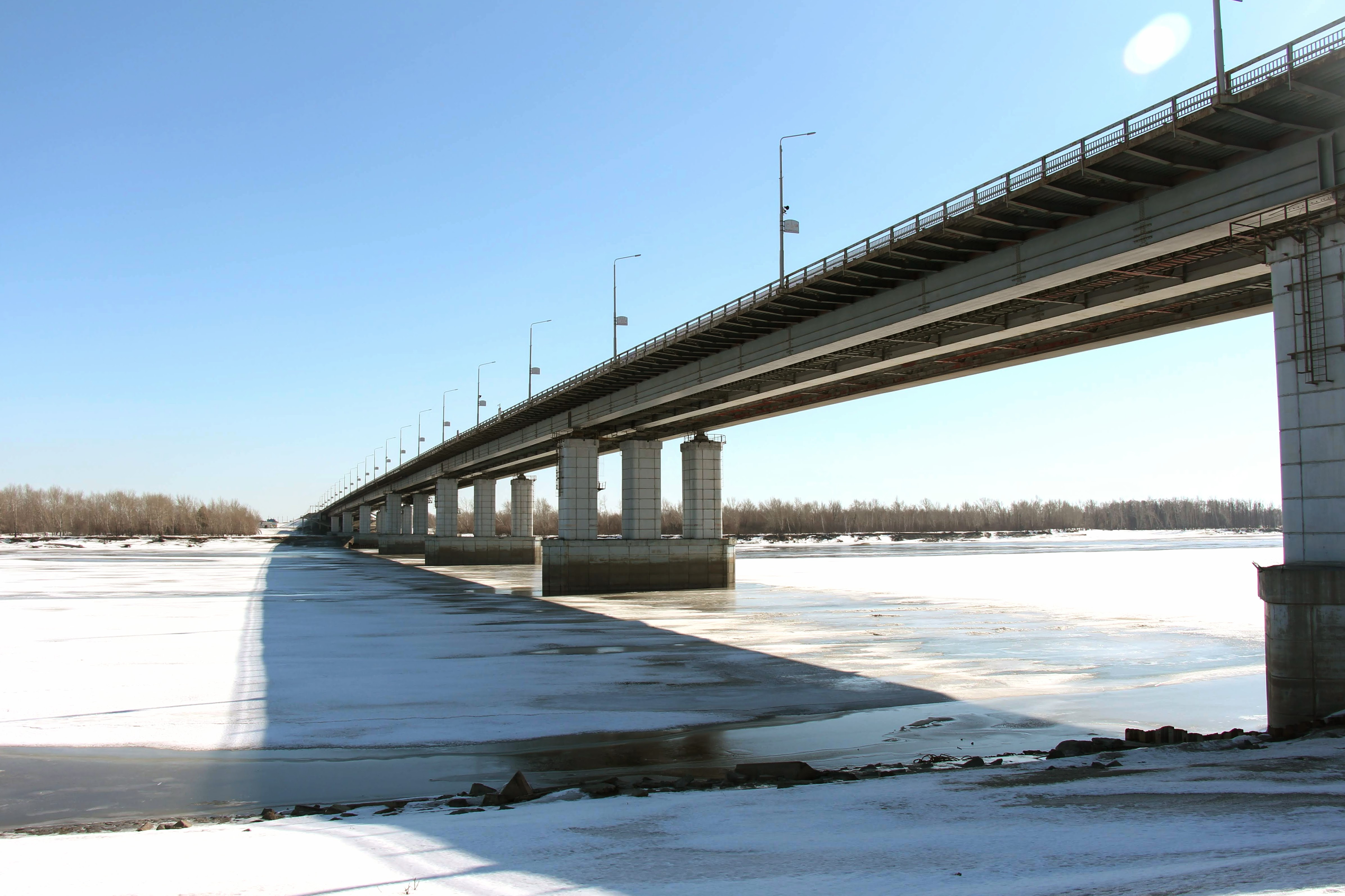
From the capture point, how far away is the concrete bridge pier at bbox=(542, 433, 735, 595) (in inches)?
1981

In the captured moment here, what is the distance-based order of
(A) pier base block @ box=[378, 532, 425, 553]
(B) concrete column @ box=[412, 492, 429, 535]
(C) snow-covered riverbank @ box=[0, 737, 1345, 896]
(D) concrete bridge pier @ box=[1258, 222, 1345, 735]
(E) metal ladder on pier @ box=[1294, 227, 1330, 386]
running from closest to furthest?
(C) snow-covered riverbank @ box=[0, 737, 1345, 896], (D) concrete bridge pier @ box=[1258, 222, 1345, 735], (E) metal ladder on pier @ box=[1294, 227, 1330, 386], (A) pier base block @ box=[378, 532, 425, 553], (B) concrete column @ box=[412, 492, 429, 535]

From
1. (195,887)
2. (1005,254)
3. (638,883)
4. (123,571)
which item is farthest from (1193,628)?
(123,571)

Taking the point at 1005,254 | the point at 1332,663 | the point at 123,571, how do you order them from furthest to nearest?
the point at 123,571 < the point at 1005,254 < the point at 1332,663

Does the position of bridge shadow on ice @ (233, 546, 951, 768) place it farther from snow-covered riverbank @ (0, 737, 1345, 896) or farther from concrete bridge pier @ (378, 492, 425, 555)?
concrete bridge pier @ (378, 492, 425, 555)

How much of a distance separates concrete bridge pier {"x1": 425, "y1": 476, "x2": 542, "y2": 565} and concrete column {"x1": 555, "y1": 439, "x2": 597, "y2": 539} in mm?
28148

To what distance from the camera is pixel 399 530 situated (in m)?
139

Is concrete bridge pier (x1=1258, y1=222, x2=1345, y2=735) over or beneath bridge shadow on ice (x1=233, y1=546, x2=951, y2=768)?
over

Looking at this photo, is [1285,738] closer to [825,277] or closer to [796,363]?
[825,277]

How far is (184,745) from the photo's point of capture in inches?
521

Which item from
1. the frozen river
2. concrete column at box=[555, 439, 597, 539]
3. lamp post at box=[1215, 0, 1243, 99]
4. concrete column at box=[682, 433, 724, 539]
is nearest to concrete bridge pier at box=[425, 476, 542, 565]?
concrete column at box=[555, 439, 597, 539]

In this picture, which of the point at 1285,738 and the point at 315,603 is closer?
the point at 1285,738

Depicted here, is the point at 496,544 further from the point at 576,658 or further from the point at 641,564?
the point at 576,658

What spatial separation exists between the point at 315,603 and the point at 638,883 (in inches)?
1420

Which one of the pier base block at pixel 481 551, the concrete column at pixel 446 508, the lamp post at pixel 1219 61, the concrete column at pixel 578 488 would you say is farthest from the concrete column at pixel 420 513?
the lamp post at pixel 1219 61
